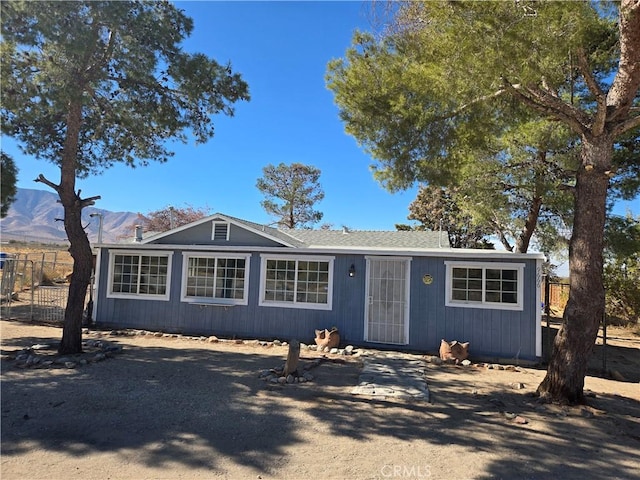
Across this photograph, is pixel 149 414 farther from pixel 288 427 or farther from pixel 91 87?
pixel 91 87

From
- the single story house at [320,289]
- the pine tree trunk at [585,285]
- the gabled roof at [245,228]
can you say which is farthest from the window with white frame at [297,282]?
the pine tree trunk at [585,285]

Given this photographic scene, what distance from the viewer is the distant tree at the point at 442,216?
2461 centimetres

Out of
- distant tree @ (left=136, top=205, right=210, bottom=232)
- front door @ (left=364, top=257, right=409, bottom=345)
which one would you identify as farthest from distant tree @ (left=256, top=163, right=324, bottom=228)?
front door @ (left=364, top=257, right=409, bottom=345)

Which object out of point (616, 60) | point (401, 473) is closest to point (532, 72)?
point (616, 60)

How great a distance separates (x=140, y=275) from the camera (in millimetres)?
11469

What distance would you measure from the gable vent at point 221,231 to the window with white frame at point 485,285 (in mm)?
5717

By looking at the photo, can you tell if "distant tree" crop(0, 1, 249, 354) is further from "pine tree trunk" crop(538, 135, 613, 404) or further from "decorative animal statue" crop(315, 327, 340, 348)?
"pine tree trunk" crop(538, 135, 613, 404)

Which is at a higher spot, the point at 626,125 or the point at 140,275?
the point at 626,125

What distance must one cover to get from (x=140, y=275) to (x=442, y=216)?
19.1 m

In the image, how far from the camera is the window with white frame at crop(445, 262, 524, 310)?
899 centimetres

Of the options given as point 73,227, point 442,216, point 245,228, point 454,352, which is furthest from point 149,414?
point 442,216

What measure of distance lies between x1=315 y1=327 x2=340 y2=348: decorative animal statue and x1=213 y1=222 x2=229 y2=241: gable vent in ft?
12.1

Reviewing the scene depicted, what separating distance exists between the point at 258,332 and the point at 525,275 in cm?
642

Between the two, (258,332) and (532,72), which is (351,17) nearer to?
(532,72)
